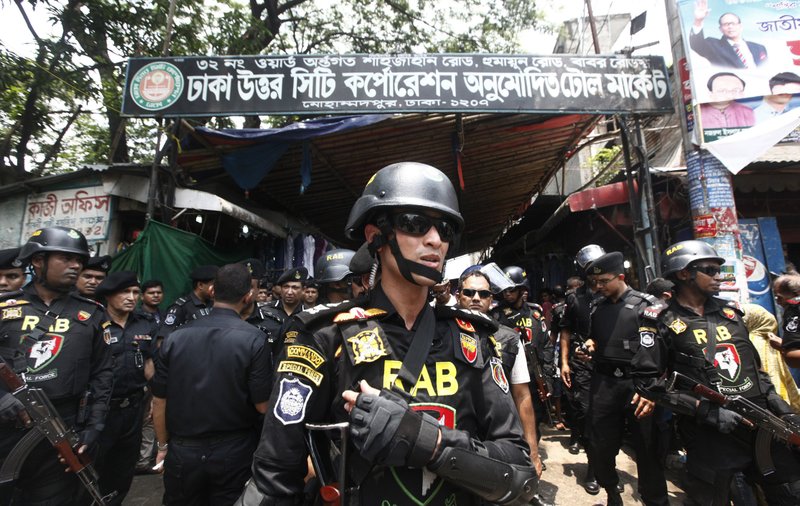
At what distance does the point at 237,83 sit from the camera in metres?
5.65

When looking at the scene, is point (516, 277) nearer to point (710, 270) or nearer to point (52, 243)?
point (710, 270)

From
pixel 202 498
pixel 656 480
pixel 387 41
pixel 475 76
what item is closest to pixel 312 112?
pixel 475 76

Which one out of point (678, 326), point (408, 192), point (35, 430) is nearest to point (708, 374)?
point (678, 326)

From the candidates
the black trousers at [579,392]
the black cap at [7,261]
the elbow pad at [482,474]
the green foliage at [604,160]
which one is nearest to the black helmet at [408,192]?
the elbow pad at [482,474]

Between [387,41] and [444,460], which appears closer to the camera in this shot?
[444,460]

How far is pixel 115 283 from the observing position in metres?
4.20

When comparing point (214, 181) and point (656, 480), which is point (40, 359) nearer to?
point (214, 181)

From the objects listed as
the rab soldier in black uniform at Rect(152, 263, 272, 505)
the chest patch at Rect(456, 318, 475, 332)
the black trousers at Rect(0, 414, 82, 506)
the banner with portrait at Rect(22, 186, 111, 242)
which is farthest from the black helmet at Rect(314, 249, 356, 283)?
the banner with portrait at Rect(22, 186, 111, 242)

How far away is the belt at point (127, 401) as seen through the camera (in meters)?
3.79

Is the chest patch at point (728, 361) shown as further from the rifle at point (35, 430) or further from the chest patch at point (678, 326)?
the rifle at point (35, 430)

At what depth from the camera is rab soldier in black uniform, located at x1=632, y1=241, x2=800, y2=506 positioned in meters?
3.02

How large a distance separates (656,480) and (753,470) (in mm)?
831

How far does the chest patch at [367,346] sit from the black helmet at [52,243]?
285 centimetres

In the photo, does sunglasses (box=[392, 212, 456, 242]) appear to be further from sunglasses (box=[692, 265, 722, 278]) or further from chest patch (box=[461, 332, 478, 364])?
sunglasses (box=[692, 265, 722, 278])
